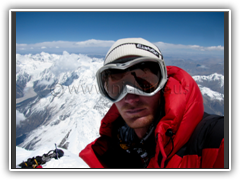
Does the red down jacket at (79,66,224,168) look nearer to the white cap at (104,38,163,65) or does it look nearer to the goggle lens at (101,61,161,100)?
the goggle lens at (101,61,161,100)

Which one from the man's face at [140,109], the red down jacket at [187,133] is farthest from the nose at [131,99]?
the red down jacket at [187,133]

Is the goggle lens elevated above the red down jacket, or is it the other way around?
the goggle lens

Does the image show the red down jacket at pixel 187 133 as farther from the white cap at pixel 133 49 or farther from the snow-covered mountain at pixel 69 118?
the snow-covered mountain at pixel 69 118

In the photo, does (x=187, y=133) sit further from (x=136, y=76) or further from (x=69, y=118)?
(x=69, y=118)

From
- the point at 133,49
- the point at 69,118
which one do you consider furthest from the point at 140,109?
the point at 69,118

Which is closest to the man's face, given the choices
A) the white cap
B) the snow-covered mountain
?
the white cap

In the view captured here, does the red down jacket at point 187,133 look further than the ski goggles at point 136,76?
No
